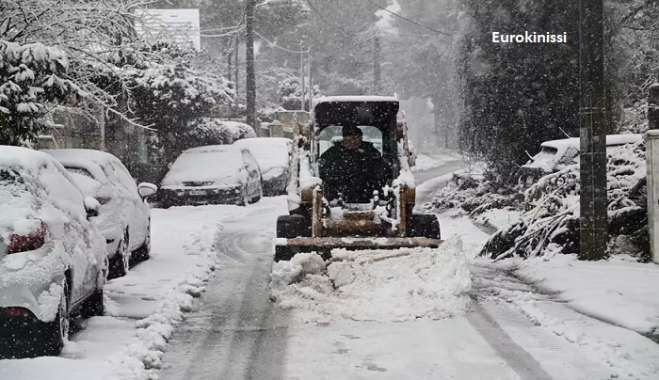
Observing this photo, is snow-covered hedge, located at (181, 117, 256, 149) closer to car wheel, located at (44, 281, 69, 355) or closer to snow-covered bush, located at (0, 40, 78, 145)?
snow-covered bush, located at (0, 40, 78, 145)

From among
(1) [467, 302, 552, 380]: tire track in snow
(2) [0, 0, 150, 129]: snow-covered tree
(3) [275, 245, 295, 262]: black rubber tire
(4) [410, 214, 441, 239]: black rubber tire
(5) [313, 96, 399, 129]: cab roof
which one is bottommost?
(1) [467, 302, 552, 380]: tire track in snow

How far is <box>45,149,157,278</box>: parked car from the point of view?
1016cm

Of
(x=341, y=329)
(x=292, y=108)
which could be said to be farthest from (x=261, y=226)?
(x=292, y=108)

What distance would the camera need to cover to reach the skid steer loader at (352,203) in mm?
9203

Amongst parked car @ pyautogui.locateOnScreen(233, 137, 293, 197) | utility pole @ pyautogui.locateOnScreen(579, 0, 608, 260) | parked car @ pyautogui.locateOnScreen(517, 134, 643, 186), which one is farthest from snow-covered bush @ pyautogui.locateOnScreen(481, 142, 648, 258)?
parked car @ pyautogui.locateOnScreen(233, 137, 293, 197)

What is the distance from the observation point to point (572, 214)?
38.5ft

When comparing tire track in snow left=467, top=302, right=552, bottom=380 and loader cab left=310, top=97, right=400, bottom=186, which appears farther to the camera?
loader cab left=310, top=97, right=400, bottom=186

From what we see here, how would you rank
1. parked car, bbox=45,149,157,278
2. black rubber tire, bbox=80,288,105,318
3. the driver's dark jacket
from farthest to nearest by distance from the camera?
the driver's dark jacket < parked car, bbox=45,149,157,278 < black rubber tire, bbox=80,288,105,318

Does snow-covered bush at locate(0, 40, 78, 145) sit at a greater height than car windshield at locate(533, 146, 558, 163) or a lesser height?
greater

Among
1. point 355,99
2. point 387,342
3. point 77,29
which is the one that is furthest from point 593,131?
point 77,29

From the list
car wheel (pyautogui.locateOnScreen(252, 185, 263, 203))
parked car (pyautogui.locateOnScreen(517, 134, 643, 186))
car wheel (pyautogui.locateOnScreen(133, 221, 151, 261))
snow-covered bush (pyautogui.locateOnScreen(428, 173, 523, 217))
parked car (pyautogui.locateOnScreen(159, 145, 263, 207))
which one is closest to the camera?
car wheel (pyautogui.locateOnScreen(133, 221, 151, 261))

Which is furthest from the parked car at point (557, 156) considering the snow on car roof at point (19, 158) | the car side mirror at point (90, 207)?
the snow on car roof at point (19, 158)

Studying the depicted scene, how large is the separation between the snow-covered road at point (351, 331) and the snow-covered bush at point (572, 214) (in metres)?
1.29

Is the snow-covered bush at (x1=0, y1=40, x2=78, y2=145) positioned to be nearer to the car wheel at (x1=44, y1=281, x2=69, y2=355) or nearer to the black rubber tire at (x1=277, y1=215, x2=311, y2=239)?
the black rubber tire at (x1=277, y1=215, x2=311, y2=239)
